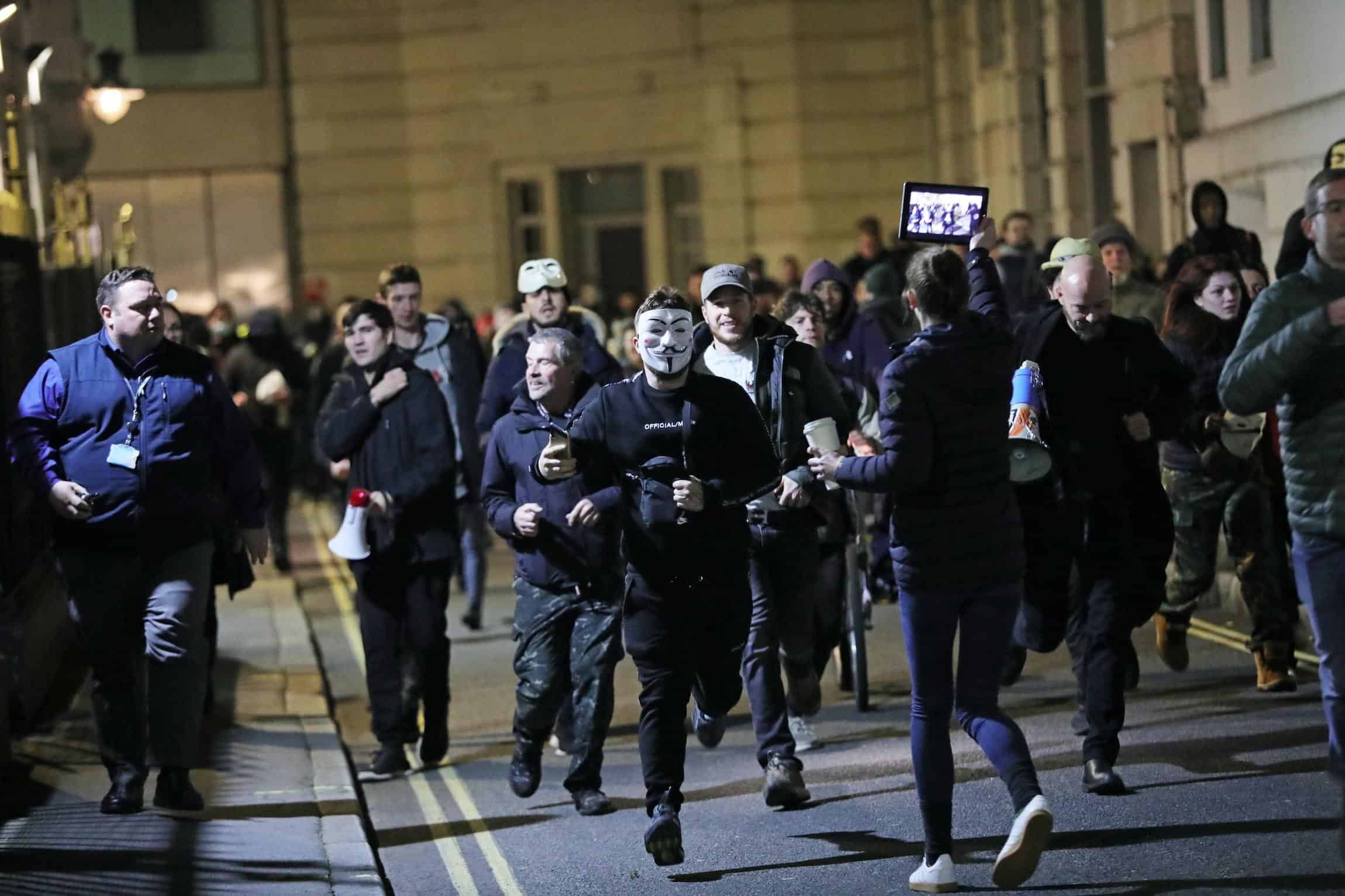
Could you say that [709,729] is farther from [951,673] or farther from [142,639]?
[142,639]

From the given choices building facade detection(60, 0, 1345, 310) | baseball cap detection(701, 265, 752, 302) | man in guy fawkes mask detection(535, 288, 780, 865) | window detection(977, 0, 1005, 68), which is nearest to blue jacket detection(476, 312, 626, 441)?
baseball cap detection(701, 265, 752, 302)

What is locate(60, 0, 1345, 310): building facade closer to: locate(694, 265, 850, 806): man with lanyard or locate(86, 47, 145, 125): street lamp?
locate(86, 47, 145, 125): street lamp

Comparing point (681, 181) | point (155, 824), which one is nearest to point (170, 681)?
point (155, 824)

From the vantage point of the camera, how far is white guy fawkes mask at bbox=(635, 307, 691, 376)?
7.78 metres

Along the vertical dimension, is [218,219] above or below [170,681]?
above

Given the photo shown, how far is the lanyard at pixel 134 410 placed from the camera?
8.78 m

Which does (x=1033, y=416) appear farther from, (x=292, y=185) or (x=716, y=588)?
(x=292, y=185)

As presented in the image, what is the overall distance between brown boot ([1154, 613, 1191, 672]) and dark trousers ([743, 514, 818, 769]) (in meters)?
2.20

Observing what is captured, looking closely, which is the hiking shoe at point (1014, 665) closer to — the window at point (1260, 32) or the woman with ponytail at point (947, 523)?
the woman with ponytail at point (947, 523)

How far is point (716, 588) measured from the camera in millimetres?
7859

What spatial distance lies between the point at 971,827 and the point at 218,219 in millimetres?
25020

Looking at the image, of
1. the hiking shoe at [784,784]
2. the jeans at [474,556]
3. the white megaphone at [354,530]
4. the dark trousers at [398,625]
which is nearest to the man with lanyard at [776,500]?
the hiking shoe at [784,784]

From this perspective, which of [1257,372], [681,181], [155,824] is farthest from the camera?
[681,181]

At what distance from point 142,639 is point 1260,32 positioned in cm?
1060
